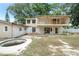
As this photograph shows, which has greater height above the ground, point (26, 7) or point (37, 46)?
point (26, 7)

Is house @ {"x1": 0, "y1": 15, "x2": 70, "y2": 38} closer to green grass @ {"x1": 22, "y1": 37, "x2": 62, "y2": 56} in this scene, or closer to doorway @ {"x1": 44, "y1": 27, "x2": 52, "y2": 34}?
doorway @ {"x1": 44, "y1": 27, "x2": 52, "y2": 34}

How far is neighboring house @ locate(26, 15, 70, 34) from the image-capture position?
412 cm

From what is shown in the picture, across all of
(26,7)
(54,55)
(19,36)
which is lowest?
(54,55)

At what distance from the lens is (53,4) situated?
4.07 meters

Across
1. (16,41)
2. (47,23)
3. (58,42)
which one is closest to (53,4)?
(47,23)

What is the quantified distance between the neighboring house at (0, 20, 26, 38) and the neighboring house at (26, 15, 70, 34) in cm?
12

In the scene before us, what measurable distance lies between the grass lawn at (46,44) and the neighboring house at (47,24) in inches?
5.2

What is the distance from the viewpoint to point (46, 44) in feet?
13.5

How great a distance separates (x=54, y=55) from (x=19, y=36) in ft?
2.43

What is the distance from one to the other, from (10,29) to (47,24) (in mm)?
704

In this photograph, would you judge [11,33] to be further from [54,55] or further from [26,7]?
[54,55]

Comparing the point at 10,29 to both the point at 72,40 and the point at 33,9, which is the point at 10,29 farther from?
the point at 72,40

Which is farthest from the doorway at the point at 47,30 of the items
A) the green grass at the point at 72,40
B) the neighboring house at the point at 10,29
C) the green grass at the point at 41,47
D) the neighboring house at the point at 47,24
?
the neighboring house at the point at 10,29

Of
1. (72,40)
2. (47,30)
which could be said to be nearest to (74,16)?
(72,40)
